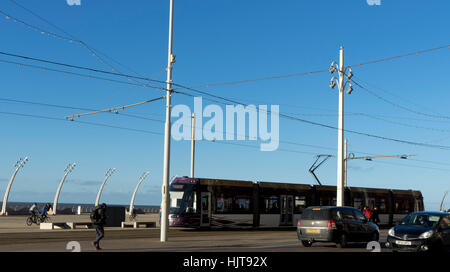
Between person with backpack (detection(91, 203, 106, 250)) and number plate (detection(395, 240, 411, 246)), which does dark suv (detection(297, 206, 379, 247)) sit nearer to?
number plate (detection(395, 240, 411, 246))

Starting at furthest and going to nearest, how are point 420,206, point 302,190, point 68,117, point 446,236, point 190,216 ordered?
point 420,206 → point 302,190 → point 190,216 → point 68,117 → point 446,236

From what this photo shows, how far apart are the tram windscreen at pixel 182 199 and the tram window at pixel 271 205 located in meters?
5.59

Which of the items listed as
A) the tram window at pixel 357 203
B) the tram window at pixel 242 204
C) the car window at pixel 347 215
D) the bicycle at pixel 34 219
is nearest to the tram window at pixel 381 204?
the tram window at pixel 357 203

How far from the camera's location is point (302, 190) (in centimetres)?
3769

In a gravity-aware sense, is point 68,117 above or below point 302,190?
above

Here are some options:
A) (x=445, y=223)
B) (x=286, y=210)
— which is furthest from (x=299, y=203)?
(x=445, y=223)

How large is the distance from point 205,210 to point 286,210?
6.77 m

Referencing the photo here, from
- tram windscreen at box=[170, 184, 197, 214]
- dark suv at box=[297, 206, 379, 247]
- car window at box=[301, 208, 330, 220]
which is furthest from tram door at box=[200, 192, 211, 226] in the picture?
car window at box=[301, 208, 330, 220]

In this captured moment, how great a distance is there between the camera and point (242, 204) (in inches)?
1345

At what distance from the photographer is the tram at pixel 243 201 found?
104 feet

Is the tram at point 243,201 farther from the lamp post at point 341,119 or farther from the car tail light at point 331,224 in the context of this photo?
the car tail light at point 331,224
